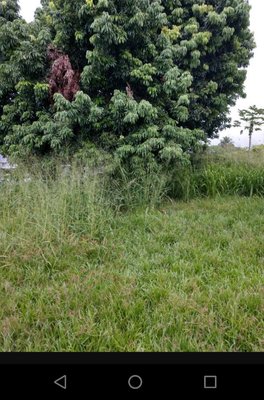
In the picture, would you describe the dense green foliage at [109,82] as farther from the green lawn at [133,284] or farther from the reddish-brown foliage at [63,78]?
the green lawn at [133,284]

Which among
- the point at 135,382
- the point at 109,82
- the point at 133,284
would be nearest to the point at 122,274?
the point at 133,284

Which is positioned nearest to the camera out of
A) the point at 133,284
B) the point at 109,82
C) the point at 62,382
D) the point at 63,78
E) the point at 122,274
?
the point at 62,382

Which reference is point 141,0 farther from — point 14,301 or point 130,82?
point 14,301

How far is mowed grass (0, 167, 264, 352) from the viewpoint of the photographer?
1460 millimetres

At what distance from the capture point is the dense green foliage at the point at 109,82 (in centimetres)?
403

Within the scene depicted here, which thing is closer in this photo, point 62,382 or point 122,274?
point 62,382

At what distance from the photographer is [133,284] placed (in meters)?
1.92

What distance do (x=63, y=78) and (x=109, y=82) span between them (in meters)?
0.84

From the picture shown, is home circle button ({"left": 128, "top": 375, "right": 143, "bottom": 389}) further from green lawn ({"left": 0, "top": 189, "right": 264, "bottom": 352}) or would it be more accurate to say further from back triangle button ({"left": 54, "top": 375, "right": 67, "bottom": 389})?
green lawn ({"left": 0, "top": 189, "right": 264, "bottom": 352})

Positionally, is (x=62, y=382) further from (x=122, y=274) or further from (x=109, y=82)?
(x=109, y=82)

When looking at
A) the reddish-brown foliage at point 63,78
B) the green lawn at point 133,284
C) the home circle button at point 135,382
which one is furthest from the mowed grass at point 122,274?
Result: the reddish-brown foliage at point 63,78

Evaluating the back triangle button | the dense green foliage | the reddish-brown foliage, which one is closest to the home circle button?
the back triangle button

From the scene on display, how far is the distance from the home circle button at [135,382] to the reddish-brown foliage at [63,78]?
4.30 meters

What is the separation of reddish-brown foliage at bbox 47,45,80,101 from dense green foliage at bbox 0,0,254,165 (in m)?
0.16
